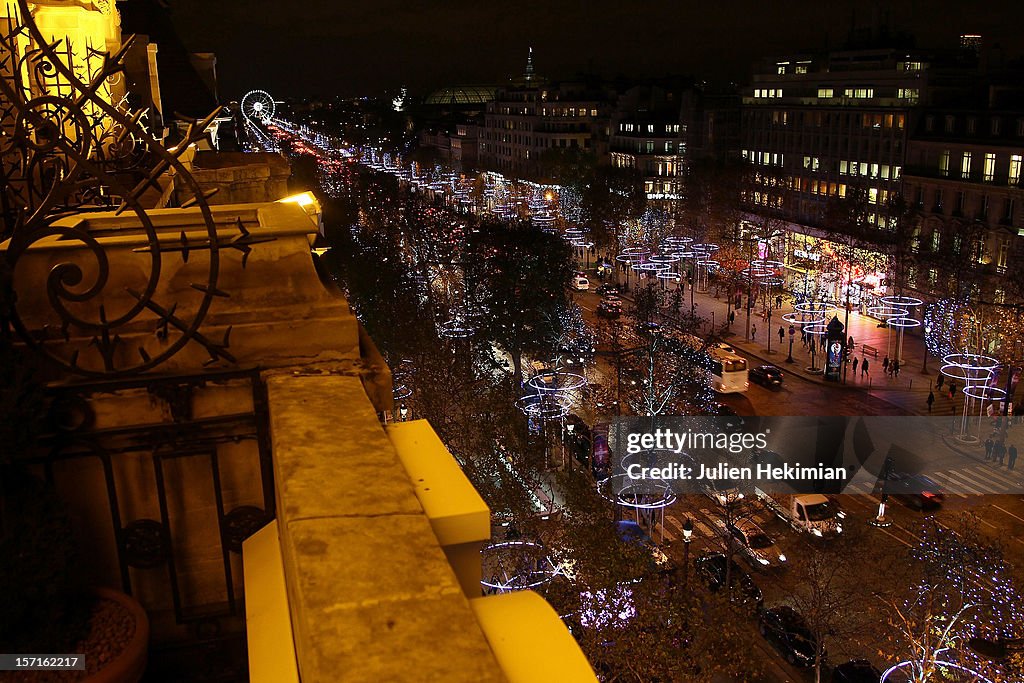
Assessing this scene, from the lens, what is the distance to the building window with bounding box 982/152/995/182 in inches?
2115

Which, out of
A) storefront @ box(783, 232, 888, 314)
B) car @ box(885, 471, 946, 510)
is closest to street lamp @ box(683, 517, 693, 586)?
car @ box(885, 471, 946, 510)

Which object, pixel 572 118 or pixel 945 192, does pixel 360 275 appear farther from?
pixel 572 118

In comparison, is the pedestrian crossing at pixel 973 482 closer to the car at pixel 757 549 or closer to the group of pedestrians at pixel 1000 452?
the group of pedestrians at pixel 1000 452

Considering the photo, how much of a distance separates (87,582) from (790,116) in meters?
76.7

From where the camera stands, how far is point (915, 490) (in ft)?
100

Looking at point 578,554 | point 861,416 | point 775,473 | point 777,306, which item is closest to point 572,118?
point 777,306

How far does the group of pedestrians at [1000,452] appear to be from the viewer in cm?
3247

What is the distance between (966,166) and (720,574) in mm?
41092

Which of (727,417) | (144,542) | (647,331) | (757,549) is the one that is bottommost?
(757,549)

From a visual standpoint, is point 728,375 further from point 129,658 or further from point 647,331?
point 129,658

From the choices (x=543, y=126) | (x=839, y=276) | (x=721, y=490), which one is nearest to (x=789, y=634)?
(x=721, y=490)

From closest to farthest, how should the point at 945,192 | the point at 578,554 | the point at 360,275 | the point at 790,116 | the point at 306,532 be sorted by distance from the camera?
the point at 306,532, the point at 578,554, the point at 360,275, the point at 945,192, the point at 790,116

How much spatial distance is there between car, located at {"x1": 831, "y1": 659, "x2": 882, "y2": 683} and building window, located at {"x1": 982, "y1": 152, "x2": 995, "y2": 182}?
41.3 meters

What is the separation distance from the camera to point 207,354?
5137mm
